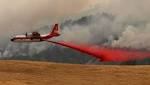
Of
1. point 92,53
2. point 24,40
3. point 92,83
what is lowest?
point 92,83

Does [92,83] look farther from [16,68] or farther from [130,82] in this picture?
[16,68]

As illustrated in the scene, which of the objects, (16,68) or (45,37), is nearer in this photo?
(16,68)

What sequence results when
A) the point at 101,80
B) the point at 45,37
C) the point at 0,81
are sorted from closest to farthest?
the point at 0,81
the point at 101,80
the point at 45,37

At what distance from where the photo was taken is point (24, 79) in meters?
88.4

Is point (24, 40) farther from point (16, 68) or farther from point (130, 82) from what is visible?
point (130, 82)

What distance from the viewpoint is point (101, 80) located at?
92750mm

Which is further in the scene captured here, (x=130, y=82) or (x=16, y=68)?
(x=16, y=68)

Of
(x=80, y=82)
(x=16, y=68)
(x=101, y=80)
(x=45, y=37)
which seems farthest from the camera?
(x=45, y=37)

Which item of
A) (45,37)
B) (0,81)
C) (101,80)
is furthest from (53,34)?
(0,81)

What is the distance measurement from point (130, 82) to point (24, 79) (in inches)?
888

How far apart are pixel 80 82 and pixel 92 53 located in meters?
6.57

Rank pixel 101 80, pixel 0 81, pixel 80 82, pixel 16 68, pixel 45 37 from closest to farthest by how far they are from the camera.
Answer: pixel 0 81 → pixel 80 82 → pixel 101 80 → pixel 16 68 → pixel 45 37

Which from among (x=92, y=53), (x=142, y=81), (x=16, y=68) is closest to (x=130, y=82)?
(x=142, y=81)

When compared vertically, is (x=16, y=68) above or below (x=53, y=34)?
below
